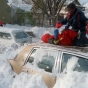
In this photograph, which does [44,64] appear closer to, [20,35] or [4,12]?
[20,35]

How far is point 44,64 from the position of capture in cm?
482

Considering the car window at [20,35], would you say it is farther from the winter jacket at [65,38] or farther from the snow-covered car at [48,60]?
the snow-covered car at [48,60]

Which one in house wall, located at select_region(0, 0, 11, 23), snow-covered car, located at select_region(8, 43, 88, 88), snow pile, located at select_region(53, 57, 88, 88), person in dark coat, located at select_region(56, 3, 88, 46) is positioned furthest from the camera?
house wall, located at select_region(0, 0, 11, 23)

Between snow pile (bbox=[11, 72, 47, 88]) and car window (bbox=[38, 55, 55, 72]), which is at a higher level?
car window (bbox=[38, 55, 55, 72])

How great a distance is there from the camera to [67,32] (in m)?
5.60

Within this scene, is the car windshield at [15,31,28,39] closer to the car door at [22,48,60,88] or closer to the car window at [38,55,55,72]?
the car door at [22,48,60,88]

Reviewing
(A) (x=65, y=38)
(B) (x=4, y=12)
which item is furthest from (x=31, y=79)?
(B) (x=4, y=12)

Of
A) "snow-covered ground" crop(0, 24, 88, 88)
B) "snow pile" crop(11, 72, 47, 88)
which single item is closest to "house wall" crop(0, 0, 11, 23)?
"snow-covered ground" crop(0, 24, 88, 88)

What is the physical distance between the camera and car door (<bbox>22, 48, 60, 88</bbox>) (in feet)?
14.9

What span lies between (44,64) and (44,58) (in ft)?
0.40

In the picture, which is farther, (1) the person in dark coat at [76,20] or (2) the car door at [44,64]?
(1) the person in dark coat at [76,20]

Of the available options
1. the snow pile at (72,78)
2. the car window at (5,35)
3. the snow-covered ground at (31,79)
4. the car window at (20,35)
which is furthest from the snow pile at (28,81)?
the car window at (20,35)

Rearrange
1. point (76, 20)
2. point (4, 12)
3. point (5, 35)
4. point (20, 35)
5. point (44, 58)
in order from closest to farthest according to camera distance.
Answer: point (44, 58) < point (76, 20) < point (5, 35) < point (20, 35) < point (4, 12)

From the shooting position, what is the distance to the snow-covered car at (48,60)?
4.36 metres
